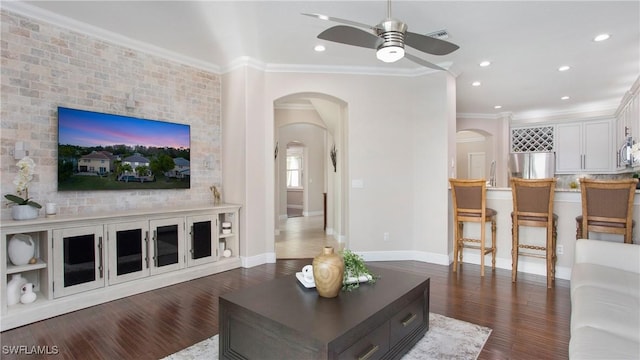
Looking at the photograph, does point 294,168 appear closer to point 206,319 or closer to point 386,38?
point 206,319

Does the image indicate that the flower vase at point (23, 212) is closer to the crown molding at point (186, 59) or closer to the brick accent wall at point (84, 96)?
the brick accent wall at point (84, 96)

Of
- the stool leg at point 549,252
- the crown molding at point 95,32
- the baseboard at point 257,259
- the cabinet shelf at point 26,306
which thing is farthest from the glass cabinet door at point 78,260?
the stool leg at point 549,252

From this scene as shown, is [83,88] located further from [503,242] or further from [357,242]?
[503,242]

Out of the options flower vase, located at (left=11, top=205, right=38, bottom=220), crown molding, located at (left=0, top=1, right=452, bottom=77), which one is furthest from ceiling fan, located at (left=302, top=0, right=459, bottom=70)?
flower vase, located at (left=11, top=205, right=38, bottom=220)

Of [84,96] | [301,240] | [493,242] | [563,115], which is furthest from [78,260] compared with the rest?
[563,115]

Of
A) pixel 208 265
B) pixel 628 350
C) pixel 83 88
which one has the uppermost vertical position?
pixel 83 88

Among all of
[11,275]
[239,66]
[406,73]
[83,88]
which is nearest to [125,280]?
[11,275]

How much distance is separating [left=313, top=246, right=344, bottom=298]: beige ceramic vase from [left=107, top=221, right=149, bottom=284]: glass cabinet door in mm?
2415

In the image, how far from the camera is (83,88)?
11.9 feet

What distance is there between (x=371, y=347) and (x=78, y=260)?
287 centimetres

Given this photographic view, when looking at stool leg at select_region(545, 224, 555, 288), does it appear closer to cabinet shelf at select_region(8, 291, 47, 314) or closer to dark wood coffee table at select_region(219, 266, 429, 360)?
dark wood coffee table at select_region(219, 266, 429, 360)

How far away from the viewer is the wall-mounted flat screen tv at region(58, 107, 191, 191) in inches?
137

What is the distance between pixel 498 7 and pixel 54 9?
4.39 meters

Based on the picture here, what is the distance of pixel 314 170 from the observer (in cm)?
1045
